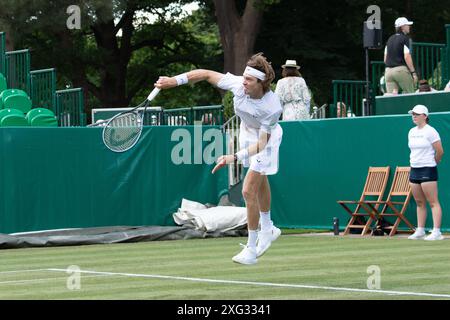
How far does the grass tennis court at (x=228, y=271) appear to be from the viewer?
10656mm

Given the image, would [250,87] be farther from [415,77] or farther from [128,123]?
[415,77]

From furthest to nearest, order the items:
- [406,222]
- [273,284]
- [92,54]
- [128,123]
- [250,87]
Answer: [92,54] → [406,222] → [128,123] → [250,87] → [273,284]

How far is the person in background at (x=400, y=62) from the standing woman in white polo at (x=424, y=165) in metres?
3.63

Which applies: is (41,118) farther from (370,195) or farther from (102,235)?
(370,195)

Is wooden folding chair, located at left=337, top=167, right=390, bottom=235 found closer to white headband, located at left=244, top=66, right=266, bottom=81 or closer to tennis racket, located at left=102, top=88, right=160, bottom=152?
tennis racket, located at left=102, top=88, right=160, bottom=152

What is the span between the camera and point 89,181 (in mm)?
20922

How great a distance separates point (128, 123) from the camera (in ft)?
54.6

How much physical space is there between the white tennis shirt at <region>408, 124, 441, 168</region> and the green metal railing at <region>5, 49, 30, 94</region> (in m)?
10.1

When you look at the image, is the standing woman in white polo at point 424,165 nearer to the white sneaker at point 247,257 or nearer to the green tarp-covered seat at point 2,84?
the white sneaker at point 247,257

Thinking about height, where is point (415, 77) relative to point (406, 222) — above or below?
above
